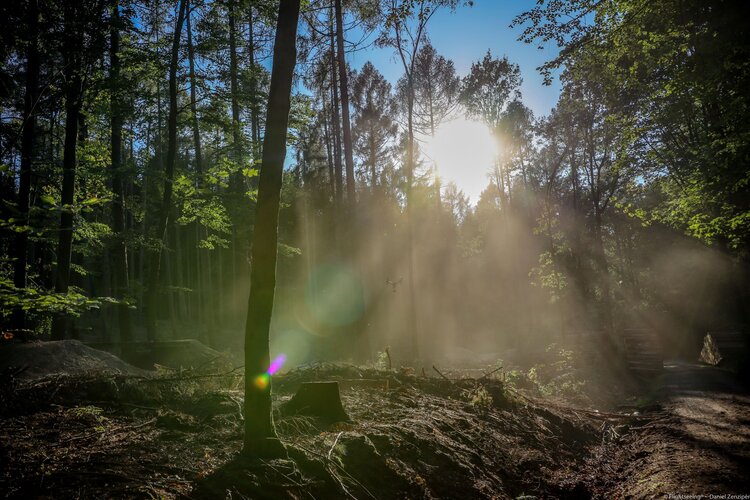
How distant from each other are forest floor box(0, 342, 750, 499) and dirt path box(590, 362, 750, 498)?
0.10ft

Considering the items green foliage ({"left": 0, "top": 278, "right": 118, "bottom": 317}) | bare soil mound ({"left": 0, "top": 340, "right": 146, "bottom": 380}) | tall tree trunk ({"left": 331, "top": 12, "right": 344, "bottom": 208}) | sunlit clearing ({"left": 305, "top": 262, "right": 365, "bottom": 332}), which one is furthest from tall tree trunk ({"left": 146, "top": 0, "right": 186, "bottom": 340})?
sunlit clearing ({"left": 305, "top": 262, "right": 365, "bottom": 332})

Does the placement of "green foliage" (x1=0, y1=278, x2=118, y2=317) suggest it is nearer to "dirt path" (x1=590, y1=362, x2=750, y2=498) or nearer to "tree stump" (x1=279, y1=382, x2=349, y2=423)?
"tree stump" (x1=279, y1=382, x2=349, y2=423)

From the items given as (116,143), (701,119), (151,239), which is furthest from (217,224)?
(701,119)

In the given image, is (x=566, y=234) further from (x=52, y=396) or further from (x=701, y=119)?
A: (x=52, y=396)

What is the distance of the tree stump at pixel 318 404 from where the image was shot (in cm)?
554

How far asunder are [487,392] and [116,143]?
44.1ft

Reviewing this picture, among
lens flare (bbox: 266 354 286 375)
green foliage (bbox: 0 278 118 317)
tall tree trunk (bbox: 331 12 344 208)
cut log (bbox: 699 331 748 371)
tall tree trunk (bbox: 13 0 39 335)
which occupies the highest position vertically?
tall tree trunk (bbox: 331 12 344 208)

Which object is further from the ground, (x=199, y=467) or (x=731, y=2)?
(x=731, y=2)

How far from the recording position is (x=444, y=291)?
4000 centimetres

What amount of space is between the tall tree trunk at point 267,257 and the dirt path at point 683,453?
4032mm

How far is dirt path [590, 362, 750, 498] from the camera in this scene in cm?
439

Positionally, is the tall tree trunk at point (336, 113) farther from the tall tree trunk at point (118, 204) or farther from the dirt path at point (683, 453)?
the dirt path at point (683, 453)

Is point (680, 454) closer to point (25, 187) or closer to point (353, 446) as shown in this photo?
point (353, 446)

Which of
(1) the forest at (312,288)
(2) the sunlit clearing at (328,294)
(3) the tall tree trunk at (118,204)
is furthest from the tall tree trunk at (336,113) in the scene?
(3) the tall tree trunk at (118,204)
